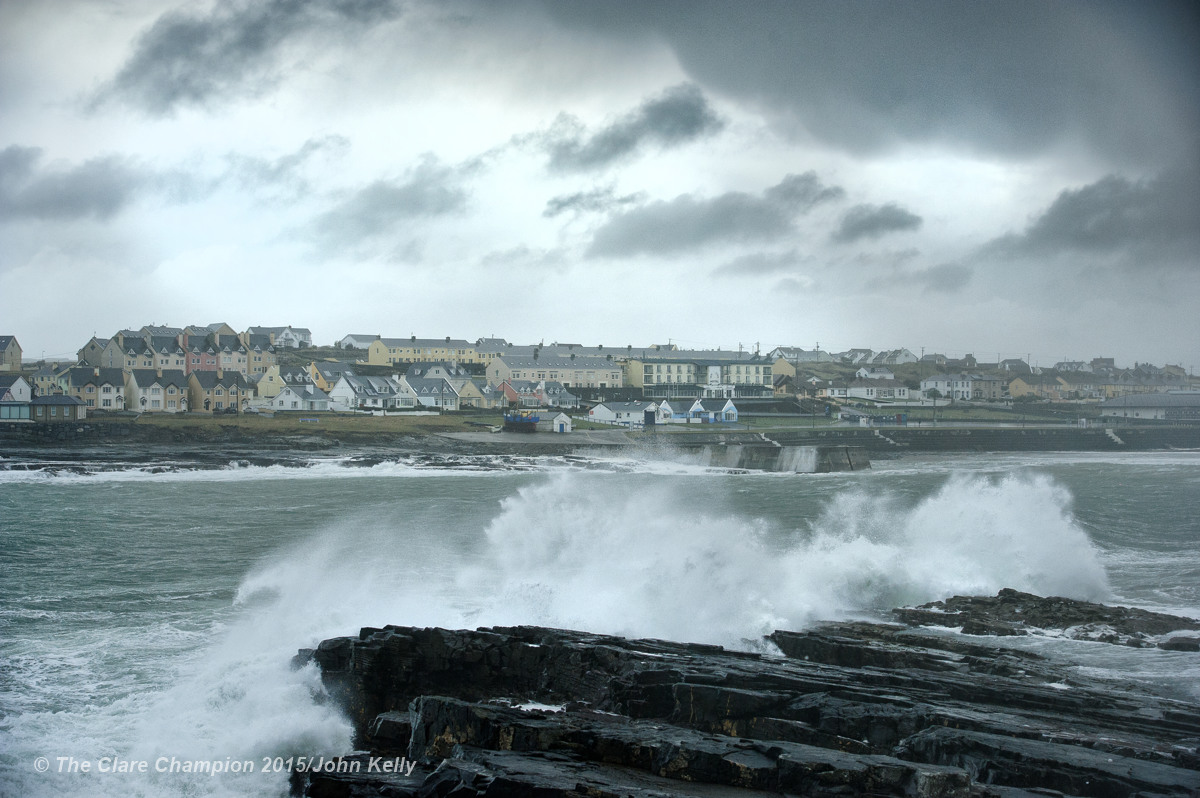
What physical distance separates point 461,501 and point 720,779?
15474 mm

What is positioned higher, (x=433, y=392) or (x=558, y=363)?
(x=558, y=363)

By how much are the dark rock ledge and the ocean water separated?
2.94ft

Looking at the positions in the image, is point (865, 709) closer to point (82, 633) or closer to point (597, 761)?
point (597, 761)

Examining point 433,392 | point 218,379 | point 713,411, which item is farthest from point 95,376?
point 713,411

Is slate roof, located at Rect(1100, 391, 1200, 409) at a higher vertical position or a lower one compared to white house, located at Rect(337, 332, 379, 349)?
lower

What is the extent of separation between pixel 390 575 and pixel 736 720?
23.7 ft

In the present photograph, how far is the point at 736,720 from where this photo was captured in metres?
5.79

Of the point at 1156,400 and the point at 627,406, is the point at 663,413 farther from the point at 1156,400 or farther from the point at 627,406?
the point at 1156,400

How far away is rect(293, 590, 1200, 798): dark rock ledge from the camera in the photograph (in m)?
4.57

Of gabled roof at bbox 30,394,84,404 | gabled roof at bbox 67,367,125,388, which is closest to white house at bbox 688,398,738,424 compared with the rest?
gabled roof at bbox 67,367,125,388

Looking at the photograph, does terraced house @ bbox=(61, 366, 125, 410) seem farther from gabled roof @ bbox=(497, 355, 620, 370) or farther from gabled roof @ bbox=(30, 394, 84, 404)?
gabled roof @ bbox=(497, 355, 620, 370)

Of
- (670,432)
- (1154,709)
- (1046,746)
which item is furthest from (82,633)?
(670,432)

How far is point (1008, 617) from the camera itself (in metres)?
9.77

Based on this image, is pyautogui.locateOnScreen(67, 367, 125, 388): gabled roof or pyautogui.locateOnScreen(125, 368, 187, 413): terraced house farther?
pyautogui.locateOnScreen(125, 368, 187, 413): terraced house
